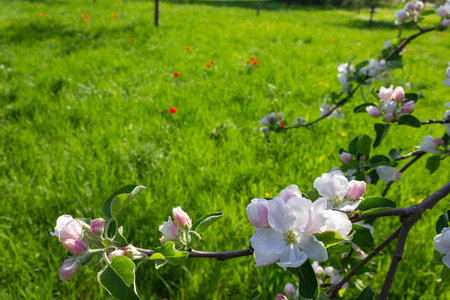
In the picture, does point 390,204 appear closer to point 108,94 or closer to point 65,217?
point 65,217

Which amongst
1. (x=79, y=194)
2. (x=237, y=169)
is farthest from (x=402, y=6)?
(x=79, y=194)

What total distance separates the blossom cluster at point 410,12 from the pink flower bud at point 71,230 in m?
1.79

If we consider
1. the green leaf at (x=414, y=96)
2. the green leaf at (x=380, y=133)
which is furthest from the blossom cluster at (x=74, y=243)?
the green leaf at (x=414, y=96)

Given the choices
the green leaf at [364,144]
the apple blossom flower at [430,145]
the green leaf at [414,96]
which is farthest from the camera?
the green leaf at [414,96]

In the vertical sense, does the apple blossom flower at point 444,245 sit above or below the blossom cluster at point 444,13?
below

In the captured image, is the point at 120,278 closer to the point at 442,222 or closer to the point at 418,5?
the point at 442,222

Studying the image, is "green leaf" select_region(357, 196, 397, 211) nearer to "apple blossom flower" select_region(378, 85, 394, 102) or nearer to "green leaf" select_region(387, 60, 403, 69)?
"apple blossom flower" select_region(378, 85, 394, 102)

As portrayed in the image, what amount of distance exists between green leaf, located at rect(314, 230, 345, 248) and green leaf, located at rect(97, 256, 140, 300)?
33 cm

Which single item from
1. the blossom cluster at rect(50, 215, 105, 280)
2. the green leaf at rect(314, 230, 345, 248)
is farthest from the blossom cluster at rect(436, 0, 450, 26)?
the blossom cluster at rect(50, 215, 105, 280)

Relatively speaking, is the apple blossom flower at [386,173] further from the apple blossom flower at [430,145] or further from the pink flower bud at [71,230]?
the pink flower bud at [71,230]

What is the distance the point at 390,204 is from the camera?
626mm

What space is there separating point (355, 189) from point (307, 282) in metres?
0.23

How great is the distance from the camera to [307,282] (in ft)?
1.86

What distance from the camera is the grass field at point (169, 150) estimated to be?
1.70 metres
